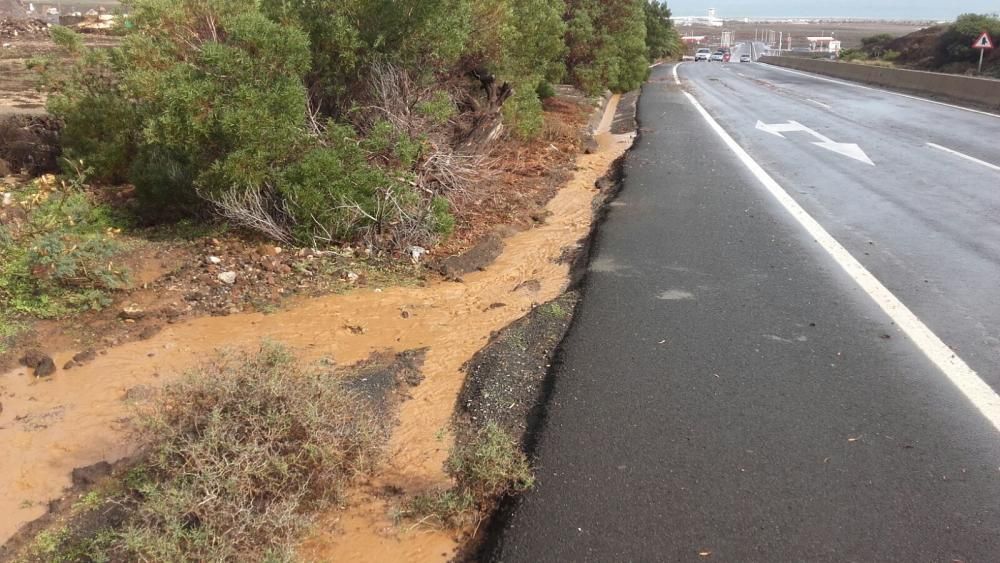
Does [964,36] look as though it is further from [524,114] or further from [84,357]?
[84,357]

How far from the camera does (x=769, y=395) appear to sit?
4410mm

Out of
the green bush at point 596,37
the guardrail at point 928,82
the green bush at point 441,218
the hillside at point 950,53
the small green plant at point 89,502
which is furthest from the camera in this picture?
the hillside at point 950,53

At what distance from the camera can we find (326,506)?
11.9ft

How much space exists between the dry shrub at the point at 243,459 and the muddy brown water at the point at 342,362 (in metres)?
0.23

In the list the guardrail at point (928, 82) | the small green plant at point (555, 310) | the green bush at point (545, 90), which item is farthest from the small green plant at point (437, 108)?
the guardrail at point (928, 82)

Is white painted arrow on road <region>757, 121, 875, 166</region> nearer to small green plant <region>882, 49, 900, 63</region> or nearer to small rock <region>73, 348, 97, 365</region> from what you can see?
small rock <region>73, 348, 97, 365</region>

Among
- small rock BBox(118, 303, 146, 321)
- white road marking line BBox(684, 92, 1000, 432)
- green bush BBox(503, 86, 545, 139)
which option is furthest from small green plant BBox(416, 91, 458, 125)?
white road marking line BBox(684, 92, 1000, 432)

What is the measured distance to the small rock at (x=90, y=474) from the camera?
405cm

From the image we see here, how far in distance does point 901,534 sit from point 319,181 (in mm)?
5952

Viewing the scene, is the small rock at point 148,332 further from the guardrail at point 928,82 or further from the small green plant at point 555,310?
the guardrail at point 928,82

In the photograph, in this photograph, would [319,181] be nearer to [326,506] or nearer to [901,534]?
[326,506]

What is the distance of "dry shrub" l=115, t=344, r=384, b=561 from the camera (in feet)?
10.4

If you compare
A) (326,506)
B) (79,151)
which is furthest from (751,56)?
(326,506)

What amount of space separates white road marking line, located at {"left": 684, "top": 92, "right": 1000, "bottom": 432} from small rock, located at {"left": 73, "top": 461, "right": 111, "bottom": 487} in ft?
16.1
